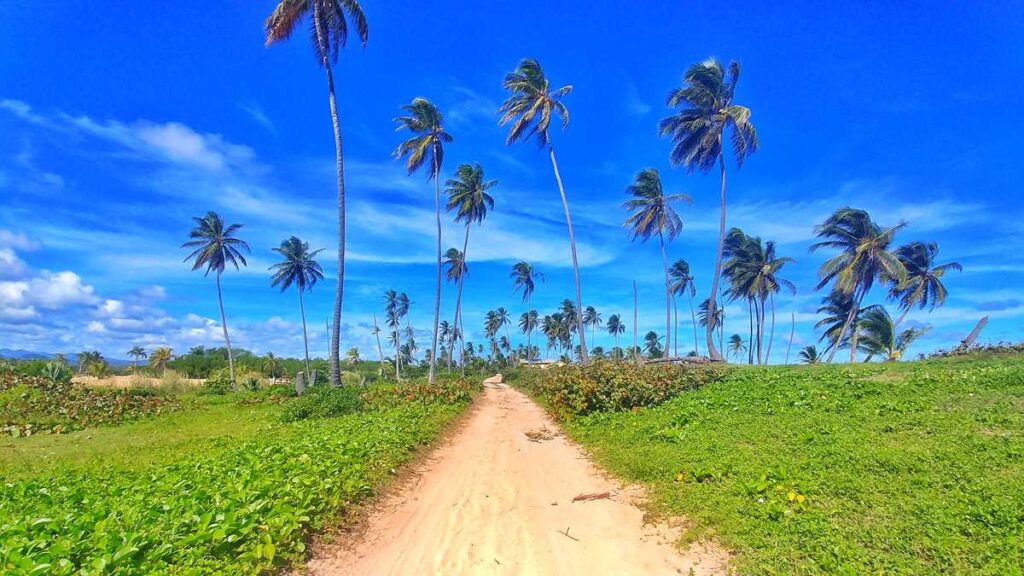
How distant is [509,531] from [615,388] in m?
8.52

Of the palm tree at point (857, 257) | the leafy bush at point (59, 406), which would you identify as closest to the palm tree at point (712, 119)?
the palm tree at point (857, 257)

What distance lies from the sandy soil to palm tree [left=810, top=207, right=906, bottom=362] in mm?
28579

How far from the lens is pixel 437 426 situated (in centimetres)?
1212

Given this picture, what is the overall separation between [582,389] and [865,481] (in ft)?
27.5

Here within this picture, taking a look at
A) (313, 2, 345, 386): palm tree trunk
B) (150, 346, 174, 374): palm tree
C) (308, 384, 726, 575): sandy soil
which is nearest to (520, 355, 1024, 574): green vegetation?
(308, 384, 726, 575): sandy soil

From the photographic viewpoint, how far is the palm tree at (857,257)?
1118 inches

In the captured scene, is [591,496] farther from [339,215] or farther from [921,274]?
[921,274]

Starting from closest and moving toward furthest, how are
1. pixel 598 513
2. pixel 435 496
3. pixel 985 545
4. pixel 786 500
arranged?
pixel 985 545 → pixel 786 500 → pixel 598 513 → pixel 435 496

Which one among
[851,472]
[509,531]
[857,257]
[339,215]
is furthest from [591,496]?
[857,257]

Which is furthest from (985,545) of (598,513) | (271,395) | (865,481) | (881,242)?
(881,242)

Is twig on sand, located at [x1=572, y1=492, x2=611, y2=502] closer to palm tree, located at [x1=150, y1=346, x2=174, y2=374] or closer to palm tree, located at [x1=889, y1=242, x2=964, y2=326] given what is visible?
palm tree, located at [x1=889, y1=242, x2=964, y2=326]

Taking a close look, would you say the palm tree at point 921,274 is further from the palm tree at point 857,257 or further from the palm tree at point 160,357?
the palm tree at point 160,357

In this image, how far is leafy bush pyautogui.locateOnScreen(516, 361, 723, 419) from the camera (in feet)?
43.8

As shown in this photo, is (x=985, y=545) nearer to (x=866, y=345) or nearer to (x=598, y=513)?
(x=598, y=513)
